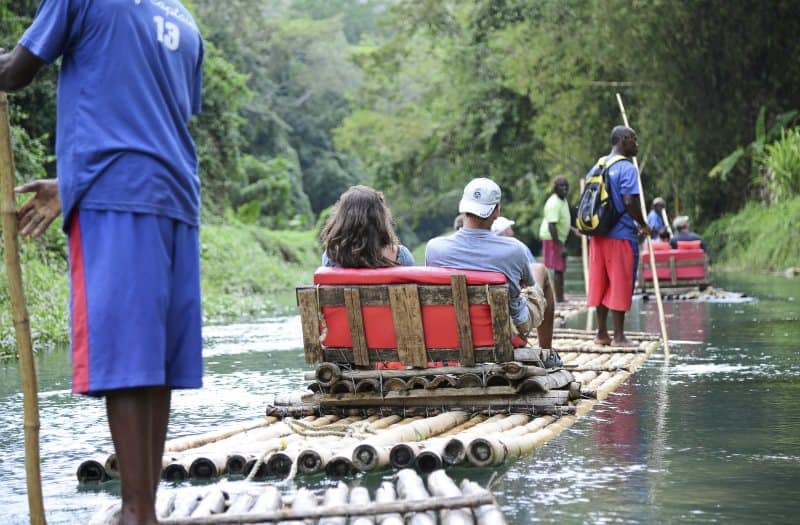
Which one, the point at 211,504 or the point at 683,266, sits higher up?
the point at 211,504

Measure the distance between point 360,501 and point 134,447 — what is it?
1.01 meters

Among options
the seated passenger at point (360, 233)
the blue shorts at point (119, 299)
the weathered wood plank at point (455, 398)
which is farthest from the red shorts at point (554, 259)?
the blue shorts at point (119, 299)

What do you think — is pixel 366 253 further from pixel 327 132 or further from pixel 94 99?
pixel 327 132

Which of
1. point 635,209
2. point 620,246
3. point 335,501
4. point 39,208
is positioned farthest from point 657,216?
point 39,208

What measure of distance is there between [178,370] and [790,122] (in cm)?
2860

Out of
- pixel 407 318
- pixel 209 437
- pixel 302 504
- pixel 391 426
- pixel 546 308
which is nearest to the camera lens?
pixel 302 504

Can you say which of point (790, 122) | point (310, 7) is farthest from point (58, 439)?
point (310, 7)

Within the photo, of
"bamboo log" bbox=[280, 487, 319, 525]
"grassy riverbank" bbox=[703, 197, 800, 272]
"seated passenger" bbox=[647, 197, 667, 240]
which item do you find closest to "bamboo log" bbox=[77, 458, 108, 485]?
"bamboo log" bbox=[280, 487, 319, 525]

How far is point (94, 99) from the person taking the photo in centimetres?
432

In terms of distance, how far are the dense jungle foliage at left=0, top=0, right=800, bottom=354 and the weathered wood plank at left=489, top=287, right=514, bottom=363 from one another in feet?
35.3

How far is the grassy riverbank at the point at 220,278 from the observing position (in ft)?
47.6

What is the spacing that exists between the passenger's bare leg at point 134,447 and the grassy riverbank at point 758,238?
22.8m

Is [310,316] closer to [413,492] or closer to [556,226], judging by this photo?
[413,492]

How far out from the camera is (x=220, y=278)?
84.9 ft
